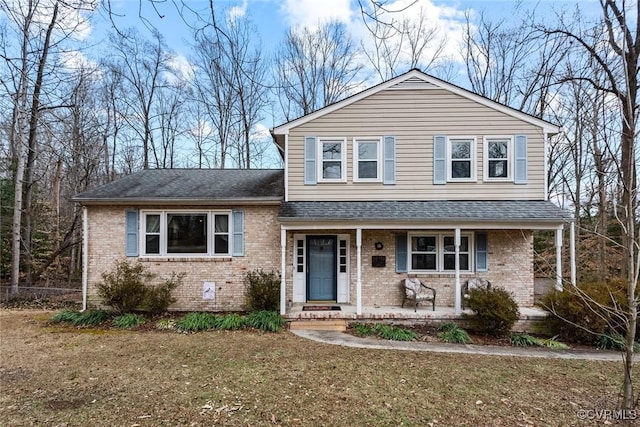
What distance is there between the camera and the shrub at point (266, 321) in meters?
8.09

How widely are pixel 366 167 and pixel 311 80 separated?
11319 millimetres

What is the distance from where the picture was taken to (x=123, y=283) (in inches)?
345

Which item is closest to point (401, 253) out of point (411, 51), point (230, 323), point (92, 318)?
point (230, 323)

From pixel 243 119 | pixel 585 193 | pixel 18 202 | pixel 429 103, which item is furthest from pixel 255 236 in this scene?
pixel 585 193

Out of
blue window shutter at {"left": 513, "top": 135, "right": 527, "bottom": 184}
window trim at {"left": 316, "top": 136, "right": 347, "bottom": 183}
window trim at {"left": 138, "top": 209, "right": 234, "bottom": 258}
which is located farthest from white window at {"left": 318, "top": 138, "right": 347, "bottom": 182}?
blue window shutter at {"left": 513, "top": 135, "right": 527, "bottom": 184}

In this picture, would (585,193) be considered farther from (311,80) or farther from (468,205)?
(311,80)

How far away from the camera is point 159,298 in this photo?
898 centimetres

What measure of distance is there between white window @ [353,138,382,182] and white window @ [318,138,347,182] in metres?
0.34

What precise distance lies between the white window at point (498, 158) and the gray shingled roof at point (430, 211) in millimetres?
748

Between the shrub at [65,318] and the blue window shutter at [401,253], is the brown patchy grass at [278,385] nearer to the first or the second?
the shrub at [65,318]

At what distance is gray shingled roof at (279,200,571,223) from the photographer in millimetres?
8672

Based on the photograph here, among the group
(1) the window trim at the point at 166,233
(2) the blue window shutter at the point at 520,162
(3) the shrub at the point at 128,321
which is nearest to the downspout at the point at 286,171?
(1) the window trim at the point at 166,233

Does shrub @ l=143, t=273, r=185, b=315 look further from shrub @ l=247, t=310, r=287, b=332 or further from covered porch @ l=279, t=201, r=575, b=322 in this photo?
covered porch @ l=279, t=201, r=575, b=322

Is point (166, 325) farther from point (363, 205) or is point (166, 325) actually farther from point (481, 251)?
point (481, 251)
